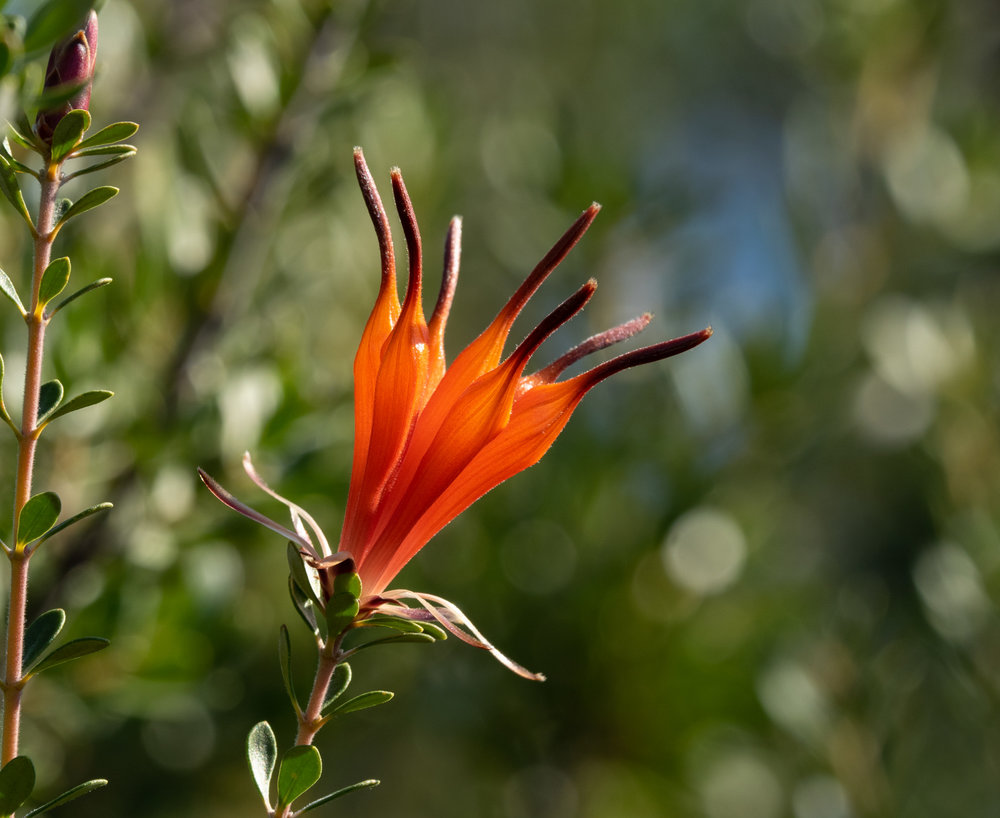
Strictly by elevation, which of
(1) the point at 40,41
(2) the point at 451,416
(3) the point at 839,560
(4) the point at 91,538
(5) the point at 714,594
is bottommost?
(3) the point at 839,560

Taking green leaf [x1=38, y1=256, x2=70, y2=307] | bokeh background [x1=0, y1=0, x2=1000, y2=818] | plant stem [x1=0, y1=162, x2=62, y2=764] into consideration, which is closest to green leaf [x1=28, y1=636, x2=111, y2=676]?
plant stem [x1=0, y1=162, x2=62, y2=764]

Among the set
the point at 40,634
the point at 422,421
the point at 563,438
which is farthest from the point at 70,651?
the point at 563,438

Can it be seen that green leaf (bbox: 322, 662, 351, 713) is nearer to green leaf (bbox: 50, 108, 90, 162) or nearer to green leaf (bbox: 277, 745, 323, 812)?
green leaf (bbox: 277, 745, 323, 812)

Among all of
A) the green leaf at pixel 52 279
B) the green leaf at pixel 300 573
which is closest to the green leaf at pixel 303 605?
the green leaf at pixel 300 573

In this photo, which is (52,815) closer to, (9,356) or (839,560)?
(9,356)

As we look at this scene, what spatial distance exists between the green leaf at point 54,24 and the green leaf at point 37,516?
0.45 feet

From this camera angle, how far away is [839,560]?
2143 millimetres

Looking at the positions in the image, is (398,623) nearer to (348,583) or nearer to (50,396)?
(348,583)

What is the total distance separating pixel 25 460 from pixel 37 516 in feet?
0.07

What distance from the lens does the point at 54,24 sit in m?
0.31

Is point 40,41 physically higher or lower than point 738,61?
higher

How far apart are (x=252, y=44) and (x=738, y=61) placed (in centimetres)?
230

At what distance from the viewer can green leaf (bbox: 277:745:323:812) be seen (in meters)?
0.34

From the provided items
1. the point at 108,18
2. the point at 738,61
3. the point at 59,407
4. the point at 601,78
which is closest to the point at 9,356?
the point at 108,18
